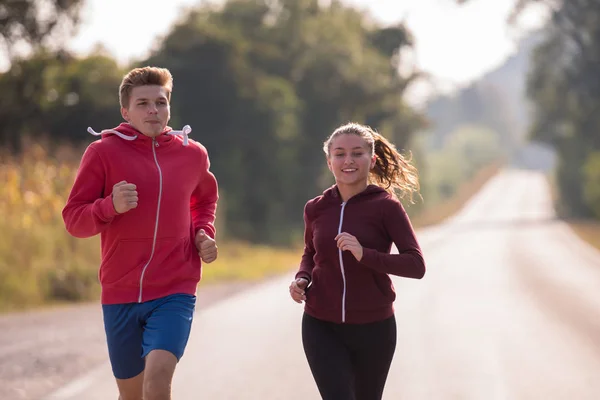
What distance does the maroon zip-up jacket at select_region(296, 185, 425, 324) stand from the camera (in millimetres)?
4395

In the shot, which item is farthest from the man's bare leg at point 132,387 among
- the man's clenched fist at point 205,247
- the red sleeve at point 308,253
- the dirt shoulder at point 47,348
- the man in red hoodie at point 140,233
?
the dirt shoulder at point 47,348

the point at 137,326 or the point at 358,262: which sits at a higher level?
the point at 358,262

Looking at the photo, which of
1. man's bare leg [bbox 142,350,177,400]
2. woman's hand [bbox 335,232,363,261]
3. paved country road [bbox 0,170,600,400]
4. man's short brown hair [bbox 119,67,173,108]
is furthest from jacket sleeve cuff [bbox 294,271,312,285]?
paved country road [bbox 0,170,600,400]

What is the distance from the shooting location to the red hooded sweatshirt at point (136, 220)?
4.34 meters

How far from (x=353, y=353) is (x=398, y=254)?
20.8 inches

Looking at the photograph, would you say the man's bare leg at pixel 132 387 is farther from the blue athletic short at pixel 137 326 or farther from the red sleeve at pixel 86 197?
the red sleeve at pixel 86 197

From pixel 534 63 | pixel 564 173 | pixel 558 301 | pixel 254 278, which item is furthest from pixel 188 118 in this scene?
pixel 564 173

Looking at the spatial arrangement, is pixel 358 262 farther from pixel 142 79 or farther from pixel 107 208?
pixel 142 79

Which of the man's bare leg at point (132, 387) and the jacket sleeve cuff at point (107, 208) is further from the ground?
the jacket sleeve cuff at point (107, 208)

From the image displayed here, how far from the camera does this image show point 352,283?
4.41 meters

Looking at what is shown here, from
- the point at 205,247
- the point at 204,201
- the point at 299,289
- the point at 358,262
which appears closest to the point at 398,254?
the point at 358,262

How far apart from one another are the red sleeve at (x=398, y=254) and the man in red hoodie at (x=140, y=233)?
2.39 ft

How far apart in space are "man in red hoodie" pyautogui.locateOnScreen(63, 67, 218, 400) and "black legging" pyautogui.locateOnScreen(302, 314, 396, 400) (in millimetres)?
590

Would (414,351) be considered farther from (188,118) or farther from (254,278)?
(188,118)
